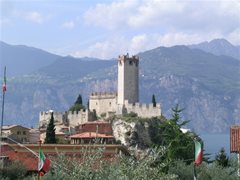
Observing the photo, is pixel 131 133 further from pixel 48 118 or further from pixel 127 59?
pixel 48 118

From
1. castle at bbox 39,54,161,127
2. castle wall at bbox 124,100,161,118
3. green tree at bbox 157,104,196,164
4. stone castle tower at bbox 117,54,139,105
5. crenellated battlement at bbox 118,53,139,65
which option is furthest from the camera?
crenellated battlement at bbox 118,53,139,65

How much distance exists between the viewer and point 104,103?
88.0 meters

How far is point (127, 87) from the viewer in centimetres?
8775

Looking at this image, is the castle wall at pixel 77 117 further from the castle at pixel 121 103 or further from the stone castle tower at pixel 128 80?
the stone castle tower at pixel 128 80

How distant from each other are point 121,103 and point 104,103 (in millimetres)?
3437

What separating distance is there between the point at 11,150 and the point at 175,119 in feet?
41.7

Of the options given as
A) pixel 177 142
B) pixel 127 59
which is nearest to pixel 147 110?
pixel 127 59

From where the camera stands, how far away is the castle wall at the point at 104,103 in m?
87.1

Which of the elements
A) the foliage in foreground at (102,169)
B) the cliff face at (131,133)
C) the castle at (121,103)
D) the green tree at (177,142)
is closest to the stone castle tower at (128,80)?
the castle at (121,103)

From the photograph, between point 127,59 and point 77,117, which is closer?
point 77,117

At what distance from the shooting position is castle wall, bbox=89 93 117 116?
8706 centimetres

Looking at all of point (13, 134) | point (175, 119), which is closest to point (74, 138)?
point (13, 134)

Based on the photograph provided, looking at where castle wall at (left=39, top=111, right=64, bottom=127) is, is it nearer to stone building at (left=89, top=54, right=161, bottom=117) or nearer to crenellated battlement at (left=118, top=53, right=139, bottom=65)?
stone building at (left=89, top=54, right=161, bottom=117)

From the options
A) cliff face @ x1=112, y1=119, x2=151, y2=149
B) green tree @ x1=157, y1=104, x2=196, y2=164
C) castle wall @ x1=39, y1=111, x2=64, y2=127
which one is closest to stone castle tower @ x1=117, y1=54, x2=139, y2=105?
cliff face @ x1=112, y1=119, x2=151, y2=149
